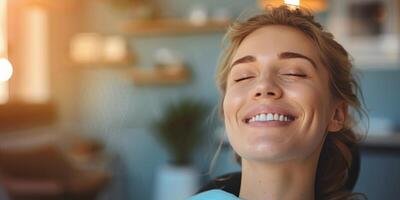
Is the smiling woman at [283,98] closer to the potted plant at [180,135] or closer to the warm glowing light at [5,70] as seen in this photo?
the potted plant at [180,135]

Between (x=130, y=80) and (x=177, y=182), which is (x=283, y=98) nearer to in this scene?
(x=177, y=182)

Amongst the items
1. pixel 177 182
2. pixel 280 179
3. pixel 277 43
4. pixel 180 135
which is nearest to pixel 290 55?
pixel 277 43

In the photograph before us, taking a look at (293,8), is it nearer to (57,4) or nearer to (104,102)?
(104,102)

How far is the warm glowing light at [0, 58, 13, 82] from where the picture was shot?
3.07 metres

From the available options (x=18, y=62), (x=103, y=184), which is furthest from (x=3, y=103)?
(x=103, y=184)

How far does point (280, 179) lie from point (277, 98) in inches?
4.5

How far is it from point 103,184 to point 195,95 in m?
0.79

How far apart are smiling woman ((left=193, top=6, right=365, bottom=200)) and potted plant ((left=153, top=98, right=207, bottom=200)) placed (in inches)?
85.9

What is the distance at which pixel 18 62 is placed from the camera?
3.15 meters

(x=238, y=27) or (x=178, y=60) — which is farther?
(x=178, y=60)

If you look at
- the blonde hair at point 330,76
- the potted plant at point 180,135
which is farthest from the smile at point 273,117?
the potted plant at point 180,135

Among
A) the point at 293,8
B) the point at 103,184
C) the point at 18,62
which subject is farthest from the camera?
the point at 18,62

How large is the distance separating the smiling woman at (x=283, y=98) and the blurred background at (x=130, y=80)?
6.76ft

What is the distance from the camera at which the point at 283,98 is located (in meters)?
0.60
